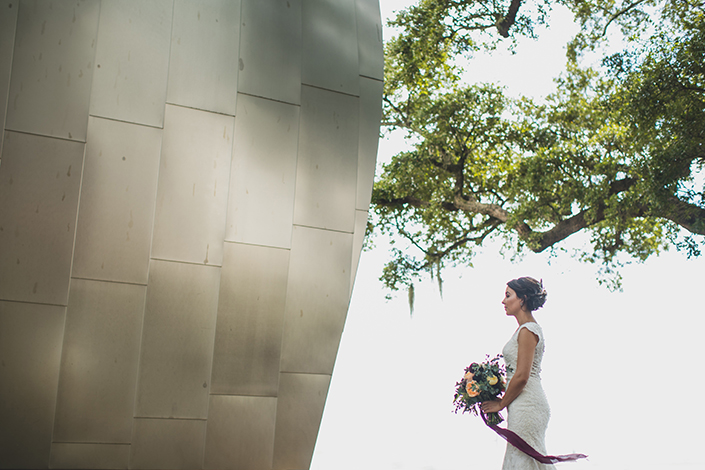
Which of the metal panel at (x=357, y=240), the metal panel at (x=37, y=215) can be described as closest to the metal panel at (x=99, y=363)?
the metal panel at (x=37, y=215)

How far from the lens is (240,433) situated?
8.59 ft

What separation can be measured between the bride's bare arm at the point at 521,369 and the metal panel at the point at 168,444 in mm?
1461

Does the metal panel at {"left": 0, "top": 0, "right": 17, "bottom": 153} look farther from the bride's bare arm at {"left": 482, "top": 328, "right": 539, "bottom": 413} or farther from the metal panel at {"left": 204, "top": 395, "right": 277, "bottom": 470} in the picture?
the bride's bare arm at {"left": 482, "top": 328, "right": 539, "bottom": 413}

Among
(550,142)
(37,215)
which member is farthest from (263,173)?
(550,142)

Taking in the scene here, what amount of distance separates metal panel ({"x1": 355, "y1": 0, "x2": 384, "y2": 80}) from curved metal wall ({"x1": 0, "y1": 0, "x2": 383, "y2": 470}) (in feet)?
0.60

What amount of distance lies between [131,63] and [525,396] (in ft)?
8.22

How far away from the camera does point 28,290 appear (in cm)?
237

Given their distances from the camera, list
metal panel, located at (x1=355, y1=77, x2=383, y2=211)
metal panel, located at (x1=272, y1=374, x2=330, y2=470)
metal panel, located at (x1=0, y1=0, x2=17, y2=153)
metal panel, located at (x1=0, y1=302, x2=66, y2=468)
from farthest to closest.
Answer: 1. metal panel, located at (x1=355, y1=77, x2=383, y2=211)
2. metal panel, located at (x1=272, y1=374, x2=330, y2=470)
3. metal panel, located at (x1=0, y1=0, x2=17, y2=153)
4. metal panel, located at (x1=0, y1=302, x2=66, y2=468)

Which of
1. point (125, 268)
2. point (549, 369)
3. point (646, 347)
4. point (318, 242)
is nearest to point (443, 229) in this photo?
point (549, 369)

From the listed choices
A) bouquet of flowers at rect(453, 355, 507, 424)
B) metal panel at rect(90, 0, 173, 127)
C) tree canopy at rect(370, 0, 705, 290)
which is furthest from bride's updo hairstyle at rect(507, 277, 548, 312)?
tree canopy at rect(370, 0, 705, 290)

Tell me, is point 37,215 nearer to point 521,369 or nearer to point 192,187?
point 192,187

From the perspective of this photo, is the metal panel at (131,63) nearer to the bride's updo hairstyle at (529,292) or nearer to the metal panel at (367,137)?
the metal panel at (367,137)

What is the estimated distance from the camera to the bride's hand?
2848 mm

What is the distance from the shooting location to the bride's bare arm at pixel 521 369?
9.12ft
